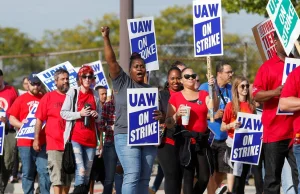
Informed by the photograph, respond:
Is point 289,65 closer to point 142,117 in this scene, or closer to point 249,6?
point 142,117

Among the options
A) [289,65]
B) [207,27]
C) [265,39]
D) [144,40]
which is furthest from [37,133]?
[289,65]

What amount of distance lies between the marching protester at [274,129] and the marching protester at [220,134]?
318 cm

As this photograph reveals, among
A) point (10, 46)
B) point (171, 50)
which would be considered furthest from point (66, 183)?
point (10, 46)

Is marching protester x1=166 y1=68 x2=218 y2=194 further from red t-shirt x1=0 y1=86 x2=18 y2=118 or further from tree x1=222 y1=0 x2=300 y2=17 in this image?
tree x1=222 y1=0 x2=300 y2=17

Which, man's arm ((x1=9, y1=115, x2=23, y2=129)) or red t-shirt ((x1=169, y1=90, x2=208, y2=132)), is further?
man's arm ((x1=9, y1=115, x2=23, y2=129))

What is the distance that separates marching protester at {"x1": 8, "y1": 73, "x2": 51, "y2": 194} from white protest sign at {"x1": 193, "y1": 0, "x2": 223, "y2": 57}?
8.76 feet

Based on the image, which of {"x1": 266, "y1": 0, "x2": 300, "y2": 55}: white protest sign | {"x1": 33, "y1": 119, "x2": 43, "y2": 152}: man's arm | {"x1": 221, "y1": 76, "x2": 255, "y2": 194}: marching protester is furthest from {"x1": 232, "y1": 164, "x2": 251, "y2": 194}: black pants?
{"x1": 266, "y1": 0, "x2": 300, "y2": 55}: white protest sign

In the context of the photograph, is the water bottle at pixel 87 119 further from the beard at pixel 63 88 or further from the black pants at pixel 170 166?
the black pants at pixel 170 166

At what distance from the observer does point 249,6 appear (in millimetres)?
22047

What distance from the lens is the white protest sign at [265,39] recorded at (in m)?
11.5

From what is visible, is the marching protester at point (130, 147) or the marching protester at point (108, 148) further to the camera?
the marching protester at point (108, 148)

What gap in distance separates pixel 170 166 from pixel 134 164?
127 cm

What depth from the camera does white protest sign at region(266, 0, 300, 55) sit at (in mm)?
9469

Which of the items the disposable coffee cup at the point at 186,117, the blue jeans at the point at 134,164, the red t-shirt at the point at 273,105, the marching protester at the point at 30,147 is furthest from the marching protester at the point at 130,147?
the marching protester at the point at 30,147
